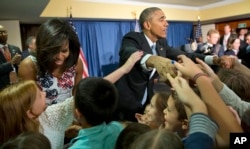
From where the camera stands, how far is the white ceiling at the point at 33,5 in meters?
3.16

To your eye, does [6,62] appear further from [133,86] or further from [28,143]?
[28,143]

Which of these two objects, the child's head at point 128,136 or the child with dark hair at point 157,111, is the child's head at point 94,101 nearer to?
the child's head at point 128,136

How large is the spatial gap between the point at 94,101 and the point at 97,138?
15cm

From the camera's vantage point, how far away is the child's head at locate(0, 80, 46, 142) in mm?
1104

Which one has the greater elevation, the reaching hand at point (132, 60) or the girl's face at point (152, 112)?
the reaching hand at point (132, 60)

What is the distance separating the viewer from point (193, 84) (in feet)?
3.35

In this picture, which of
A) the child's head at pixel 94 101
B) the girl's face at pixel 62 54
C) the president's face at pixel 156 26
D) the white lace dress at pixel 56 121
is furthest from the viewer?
the president's face at pixel 156 26

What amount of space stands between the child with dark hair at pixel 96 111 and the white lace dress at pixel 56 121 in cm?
22

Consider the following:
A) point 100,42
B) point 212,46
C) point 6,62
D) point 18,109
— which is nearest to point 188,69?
point 18,109

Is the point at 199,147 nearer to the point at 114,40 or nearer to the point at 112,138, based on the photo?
the point at 112,138

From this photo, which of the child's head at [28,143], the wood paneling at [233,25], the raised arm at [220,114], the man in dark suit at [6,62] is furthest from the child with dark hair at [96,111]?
the wood paneling at [233,25]

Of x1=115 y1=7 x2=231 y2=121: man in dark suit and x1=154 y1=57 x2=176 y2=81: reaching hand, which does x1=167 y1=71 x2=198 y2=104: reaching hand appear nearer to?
x1=154 y1=57 x2=176 y2=81: reaching hand

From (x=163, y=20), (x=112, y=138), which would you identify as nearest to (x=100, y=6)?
(x=163, y=20)

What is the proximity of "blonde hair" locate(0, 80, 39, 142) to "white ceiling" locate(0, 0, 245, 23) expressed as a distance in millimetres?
2125
